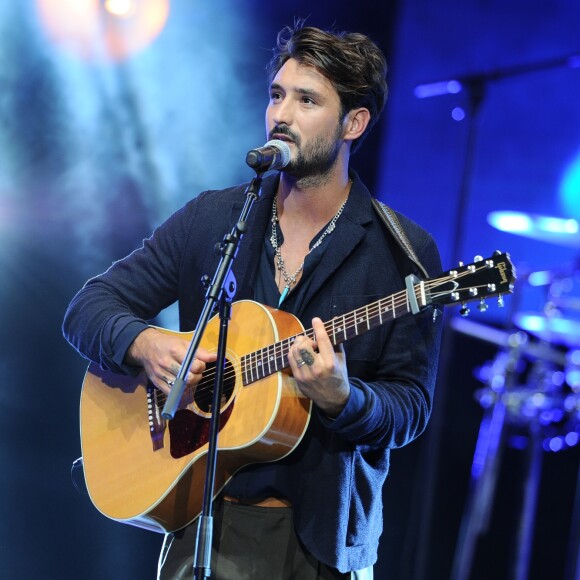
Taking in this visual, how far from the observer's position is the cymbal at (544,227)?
17.0ft

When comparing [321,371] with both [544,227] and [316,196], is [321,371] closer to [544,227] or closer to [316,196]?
[316,196]

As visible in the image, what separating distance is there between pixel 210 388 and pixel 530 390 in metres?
3.03

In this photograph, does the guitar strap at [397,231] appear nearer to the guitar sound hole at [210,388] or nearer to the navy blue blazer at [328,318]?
the navy blue blazer at [328,318]

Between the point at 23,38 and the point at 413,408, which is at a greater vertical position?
the point at 23,38

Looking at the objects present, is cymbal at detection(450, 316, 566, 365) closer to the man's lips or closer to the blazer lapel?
the blazer lapel

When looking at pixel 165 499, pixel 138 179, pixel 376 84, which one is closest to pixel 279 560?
pixel 165 499

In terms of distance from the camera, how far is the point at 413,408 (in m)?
2.91

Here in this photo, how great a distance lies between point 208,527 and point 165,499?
2.18 ft

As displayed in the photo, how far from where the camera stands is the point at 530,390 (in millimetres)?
5449

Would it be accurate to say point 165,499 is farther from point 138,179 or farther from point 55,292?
point 138,179

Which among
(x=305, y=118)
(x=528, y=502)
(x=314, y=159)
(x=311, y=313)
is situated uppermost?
(x=305, y=118)

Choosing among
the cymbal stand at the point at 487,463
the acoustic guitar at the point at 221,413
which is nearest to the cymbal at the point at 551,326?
the cymbal stand at the point at 487,463

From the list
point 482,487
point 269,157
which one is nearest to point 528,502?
point 482,487

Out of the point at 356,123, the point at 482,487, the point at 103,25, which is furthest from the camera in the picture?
the point at 482,487
